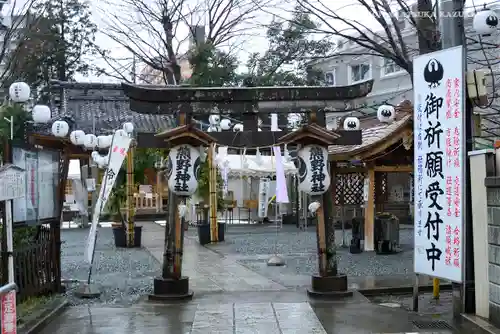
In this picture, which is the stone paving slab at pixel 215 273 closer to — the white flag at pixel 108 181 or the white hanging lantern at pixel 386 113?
the white flag at pixel 108 181

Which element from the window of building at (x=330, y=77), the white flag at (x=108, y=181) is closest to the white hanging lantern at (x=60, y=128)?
the white flag at (x=108, y=181)

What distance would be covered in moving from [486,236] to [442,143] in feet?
4.44

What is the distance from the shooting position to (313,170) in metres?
10.0

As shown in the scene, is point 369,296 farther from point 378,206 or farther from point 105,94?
point 105,94

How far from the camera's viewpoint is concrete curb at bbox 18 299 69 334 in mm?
7250

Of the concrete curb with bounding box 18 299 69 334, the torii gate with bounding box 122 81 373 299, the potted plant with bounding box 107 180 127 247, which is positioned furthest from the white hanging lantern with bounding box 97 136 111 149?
the concrete curb with bounding box 18 299 69 334

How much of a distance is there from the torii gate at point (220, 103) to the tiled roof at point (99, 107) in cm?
1857

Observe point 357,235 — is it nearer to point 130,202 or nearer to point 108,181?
point 130,202

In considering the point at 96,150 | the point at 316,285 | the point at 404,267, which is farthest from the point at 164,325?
the point at 96,150

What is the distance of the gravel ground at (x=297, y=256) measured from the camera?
12784 millimetres

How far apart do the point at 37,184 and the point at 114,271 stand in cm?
432

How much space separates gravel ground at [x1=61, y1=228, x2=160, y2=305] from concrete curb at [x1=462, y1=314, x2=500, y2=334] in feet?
17.3

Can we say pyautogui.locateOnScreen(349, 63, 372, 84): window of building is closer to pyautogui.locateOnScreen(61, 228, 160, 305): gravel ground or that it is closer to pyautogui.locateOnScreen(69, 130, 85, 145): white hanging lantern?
pyautogui.locateOnScreen(69, 130, 85, 145): white hanging lantern

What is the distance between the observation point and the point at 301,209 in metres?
25.0
